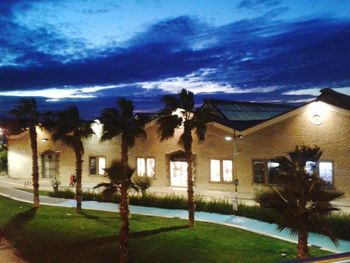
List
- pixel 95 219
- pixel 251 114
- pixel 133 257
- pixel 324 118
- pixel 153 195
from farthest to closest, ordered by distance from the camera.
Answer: pixel 251 114, pixel 153 195, pixel 324 118, pixel 95 219, pixel 133 257

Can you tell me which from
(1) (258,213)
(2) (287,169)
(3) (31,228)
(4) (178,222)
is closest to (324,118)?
(1) (258,213)

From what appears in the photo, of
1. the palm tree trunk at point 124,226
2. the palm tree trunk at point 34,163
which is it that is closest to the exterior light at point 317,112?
the palm tree trunk at point 124,226

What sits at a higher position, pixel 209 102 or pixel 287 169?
pixel 209 102

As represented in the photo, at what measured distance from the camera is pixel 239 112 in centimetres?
3766

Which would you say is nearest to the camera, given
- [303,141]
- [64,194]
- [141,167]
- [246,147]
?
[303,141]

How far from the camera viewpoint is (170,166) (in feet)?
113

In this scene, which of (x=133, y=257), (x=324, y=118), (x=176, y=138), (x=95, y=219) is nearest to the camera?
(x=133, y=257)

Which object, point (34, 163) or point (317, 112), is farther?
point (34, 163)

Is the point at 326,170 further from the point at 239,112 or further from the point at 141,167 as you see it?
the point at 141,167

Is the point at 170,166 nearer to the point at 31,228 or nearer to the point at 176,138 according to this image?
the point at 176,138

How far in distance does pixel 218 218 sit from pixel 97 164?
57.6 ft

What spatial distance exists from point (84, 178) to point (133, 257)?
2347 cm

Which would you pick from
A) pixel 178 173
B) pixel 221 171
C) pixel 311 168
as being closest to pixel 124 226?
pixel 311 168

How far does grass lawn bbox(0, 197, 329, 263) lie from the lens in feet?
55.5
